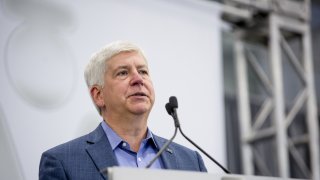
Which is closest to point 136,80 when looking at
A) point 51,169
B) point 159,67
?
point 51,169

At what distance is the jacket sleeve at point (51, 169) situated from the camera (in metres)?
1.76

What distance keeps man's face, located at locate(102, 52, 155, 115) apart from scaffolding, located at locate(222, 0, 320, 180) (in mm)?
2602

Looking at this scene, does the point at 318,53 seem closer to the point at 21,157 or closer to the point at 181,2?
the point at 181,2

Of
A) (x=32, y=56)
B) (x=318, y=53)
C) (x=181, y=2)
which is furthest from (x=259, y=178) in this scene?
(x=318, y=53)

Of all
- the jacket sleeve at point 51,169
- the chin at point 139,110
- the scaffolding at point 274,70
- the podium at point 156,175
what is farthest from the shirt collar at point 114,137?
the scaffolding at point 274,70

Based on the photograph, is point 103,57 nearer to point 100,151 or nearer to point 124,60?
point 124,60

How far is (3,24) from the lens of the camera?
3246 mm

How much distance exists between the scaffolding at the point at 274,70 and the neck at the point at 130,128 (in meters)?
2.65

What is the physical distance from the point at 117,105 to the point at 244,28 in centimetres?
300

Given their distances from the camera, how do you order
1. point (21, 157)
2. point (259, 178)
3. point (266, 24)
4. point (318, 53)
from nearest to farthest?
point (259, 178)
point (21, 157)
point (266, 24)
point (318, 53)

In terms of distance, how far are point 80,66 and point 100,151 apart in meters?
1.71

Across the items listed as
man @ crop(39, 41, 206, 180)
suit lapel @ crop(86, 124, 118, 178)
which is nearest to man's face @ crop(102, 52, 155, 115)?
man @ crop(39, 41, 206, 180)

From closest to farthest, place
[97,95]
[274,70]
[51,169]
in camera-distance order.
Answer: [51,169] < [97,95] < [274,70]

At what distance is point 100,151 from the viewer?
6.14 ft
